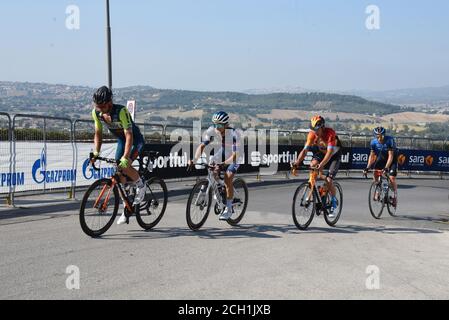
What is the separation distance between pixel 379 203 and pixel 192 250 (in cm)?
603

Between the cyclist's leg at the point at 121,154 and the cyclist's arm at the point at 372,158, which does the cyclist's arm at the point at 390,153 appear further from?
the cyclist's leg at the point at 121,154

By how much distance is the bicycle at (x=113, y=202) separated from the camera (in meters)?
8.22

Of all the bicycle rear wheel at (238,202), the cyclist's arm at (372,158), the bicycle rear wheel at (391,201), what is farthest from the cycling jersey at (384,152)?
Result: the bicycle rear wheel at (238,202)

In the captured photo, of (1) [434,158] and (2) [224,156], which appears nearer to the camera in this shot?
(2) [224,156]

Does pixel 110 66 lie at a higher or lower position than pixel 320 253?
higher

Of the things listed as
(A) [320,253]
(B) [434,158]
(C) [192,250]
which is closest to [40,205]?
(C) [192,250]

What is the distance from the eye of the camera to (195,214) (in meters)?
9.29

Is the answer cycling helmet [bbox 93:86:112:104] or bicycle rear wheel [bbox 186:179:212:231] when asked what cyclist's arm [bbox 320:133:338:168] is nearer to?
bicycle rear wheel [bbox 186:179:212:231]

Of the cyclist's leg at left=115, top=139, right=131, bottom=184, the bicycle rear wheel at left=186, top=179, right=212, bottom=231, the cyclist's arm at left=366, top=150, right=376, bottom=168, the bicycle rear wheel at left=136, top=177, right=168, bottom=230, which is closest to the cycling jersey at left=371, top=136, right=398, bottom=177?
the cyclist's arm at left=366, top=150, right=376, bottom=168

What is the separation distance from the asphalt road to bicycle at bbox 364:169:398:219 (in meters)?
0.66
